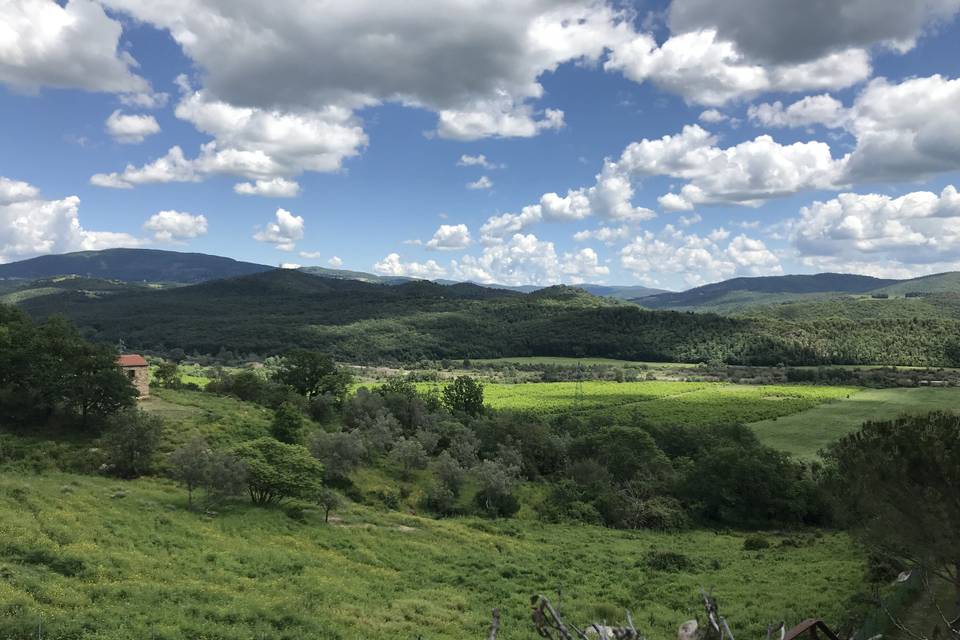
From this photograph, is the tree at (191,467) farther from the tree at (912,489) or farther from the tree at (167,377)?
the tree at (167,377)

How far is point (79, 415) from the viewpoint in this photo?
54.4m

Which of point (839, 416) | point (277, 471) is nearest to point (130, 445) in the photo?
point (277, 471)

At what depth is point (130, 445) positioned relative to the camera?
46.0 m

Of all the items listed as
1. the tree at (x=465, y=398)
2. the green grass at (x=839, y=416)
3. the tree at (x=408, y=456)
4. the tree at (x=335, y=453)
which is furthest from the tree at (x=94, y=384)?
the green grass at (x=839, y=416)

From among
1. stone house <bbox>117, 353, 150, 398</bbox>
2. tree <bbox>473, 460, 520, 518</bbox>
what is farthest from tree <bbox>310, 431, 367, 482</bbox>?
stone house <bbox>117, 353, 150, 398</bbox>

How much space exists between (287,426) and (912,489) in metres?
55.0

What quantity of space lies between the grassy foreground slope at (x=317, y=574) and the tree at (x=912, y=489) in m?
5.62

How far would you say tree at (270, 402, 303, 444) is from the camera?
60625mm

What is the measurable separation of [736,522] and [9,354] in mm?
Answer: 72642

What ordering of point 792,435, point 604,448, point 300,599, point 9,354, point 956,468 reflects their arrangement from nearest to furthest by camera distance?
point 956,468 → point 300,599 → point 9,354 → point 604,448 → point 792,435

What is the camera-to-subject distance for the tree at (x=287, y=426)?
60.6m

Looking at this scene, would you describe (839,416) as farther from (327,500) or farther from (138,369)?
(138,369)

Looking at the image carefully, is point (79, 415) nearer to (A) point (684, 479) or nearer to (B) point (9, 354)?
(B) point (9, 354)

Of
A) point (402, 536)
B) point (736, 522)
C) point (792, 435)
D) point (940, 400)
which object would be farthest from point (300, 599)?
point (940, 400)
